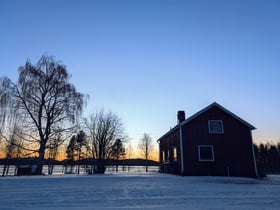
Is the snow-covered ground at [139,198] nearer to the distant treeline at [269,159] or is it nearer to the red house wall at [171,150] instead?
→ the red house wall at [171,150]

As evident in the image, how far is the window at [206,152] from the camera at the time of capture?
17297 millimetres

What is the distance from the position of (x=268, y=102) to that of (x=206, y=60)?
6.77 m

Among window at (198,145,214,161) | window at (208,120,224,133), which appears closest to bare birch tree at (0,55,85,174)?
window at (198,145,214,161)

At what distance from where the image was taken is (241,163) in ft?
57.6

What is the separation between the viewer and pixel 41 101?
1755 cm

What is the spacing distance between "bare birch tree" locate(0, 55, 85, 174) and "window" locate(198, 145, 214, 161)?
34.1 ft

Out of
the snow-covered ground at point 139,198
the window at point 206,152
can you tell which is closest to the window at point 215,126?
the window at point 206,152

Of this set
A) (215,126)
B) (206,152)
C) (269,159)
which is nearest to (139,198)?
(206,152)

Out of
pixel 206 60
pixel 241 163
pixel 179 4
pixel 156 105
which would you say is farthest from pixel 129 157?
pixel 179 4

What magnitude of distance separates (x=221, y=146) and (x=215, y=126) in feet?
5.48

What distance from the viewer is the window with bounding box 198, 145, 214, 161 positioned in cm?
1730

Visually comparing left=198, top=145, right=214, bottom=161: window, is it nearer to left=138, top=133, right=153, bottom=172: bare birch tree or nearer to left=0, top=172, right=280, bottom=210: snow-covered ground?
left=0, top=172, right=280, bottom=210: snow-covered ground

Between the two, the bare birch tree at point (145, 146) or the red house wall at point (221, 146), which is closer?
the red house wall at point (221, 146)

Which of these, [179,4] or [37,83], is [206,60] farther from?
[37,83]
